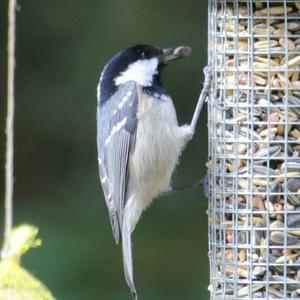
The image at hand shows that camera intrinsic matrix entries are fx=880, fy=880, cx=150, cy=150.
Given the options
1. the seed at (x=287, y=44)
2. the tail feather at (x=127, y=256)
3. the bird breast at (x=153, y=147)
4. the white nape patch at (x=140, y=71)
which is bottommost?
the tail feather at (x=127, y=256)

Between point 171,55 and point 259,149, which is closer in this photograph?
point 259,149

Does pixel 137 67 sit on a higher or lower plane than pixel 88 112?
higher

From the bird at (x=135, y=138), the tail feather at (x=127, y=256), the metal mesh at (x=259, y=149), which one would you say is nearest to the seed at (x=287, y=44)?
the metal mesh at (x=259, y=149)

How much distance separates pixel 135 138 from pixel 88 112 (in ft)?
6.88

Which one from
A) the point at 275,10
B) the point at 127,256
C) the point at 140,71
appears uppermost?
the point at 275,10

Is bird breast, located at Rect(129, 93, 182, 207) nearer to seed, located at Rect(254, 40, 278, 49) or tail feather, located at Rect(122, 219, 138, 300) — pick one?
tail feather, located at Rect(122, 219, 138, 300)

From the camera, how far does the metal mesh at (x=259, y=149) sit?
261cm

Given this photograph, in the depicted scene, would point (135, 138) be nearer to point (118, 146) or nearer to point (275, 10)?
point (118, 146)

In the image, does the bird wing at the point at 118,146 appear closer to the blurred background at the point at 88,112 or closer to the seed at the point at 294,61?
the seed at the point at 294,61

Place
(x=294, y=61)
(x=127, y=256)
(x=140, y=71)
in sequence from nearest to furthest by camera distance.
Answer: (x=294, y=61) → (x=127, y=256) → (x=140, y=71)

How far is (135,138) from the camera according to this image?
10.1 feet

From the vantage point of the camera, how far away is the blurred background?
499 cm

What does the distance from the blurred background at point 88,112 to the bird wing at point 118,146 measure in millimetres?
1843

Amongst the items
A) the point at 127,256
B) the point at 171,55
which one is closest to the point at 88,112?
the point at 171,55
